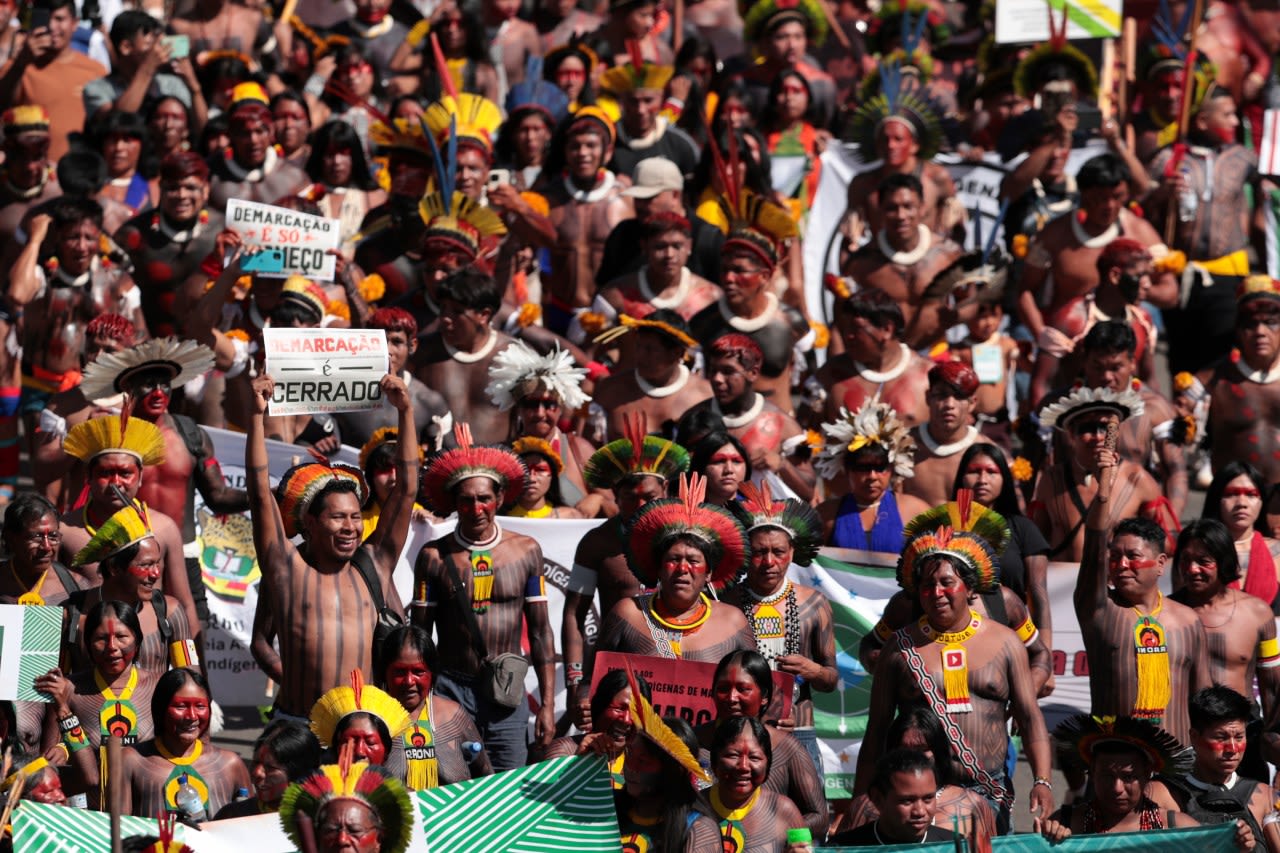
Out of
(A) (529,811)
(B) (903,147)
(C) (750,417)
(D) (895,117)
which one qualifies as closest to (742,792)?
(A) (529,811)

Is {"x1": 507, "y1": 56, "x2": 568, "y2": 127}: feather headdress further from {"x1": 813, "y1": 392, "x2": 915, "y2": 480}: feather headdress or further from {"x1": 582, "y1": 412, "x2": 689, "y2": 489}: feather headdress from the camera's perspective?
{"x1": 582, "y1": 412, "x2": 689, "y2": 489}: feather headdress

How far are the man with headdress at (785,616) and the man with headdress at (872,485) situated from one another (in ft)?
3.16

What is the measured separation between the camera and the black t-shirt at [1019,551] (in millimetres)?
10078

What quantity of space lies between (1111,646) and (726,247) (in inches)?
149

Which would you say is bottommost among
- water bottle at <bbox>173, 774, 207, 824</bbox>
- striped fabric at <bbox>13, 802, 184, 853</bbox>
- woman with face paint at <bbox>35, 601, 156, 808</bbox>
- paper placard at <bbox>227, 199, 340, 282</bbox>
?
water bottle at <bbox>173, 774, 207, 824</bbox>

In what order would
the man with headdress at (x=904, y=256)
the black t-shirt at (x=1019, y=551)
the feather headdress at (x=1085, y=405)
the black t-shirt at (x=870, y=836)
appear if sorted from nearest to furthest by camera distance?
the black t-shirt at (x=870, y=836), the black t-shirt at (x=1019, y=551), the feather headdress at (x=1085, y=405), the man with headdress at (x=904, y=256)

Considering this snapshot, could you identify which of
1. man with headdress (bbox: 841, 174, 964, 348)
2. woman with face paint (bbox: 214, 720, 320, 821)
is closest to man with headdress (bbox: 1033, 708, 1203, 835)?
woman with face paint (bbox: 214, 720, 320, 821)

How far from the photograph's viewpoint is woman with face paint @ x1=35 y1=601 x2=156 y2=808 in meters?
8.95

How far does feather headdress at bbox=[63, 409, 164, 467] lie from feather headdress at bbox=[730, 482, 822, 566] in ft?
7.73

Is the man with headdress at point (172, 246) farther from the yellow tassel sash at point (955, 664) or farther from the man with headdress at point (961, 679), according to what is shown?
the yellow tassel sash at point (955, 664)

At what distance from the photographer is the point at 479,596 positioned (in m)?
9.89

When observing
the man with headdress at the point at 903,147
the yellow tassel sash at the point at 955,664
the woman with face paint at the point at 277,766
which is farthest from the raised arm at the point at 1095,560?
the man with headdress at the point at 903,147

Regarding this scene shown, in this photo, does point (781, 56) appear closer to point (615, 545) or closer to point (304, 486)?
point (615, 545)

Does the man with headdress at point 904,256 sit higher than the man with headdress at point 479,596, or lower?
higher
